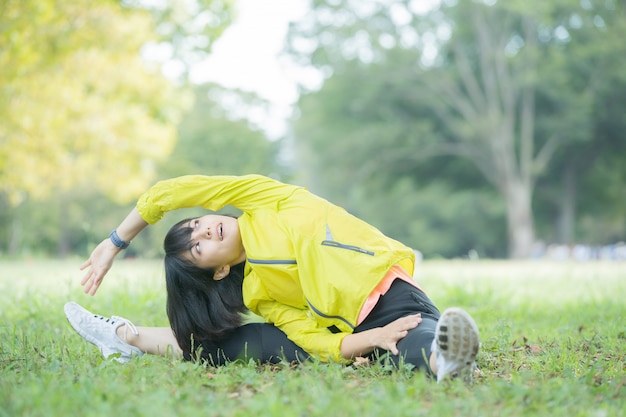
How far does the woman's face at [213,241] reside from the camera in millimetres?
3670

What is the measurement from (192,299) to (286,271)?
0.62 m

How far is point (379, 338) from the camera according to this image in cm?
332

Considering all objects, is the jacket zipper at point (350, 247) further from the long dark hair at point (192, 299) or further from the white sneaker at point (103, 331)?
the white sneaker at point (103, 331)

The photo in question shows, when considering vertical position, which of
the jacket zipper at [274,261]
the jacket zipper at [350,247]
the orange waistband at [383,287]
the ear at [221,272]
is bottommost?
the orange waistband at [383,287]

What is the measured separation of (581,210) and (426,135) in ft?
34.3

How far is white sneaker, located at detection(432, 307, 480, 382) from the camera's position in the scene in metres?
2.72

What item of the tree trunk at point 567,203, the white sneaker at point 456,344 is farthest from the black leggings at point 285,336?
the tree trunk at point 567,203

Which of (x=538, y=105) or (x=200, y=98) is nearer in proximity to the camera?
(x=538, y=105)

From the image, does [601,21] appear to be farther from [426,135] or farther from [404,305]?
[404,305]

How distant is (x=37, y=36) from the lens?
470 inches

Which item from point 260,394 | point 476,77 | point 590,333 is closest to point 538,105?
point 476,77

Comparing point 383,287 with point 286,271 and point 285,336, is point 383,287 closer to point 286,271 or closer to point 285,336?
point 286,271

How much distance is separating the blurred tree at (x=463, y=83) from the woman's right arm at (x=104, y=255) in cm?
2038

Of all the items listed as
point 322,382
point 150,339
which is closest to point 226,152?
point 150,339
